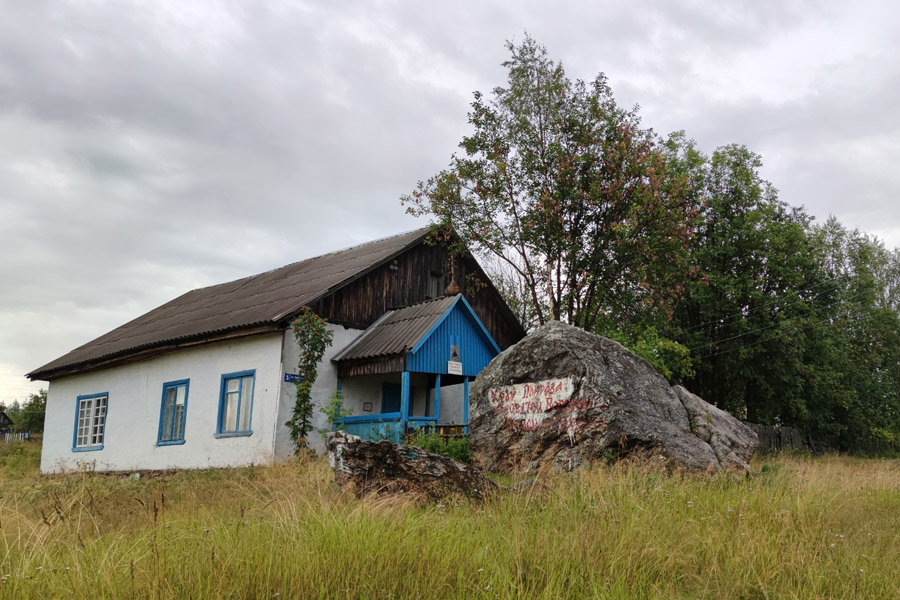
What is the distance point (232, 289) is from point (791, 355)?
20.9 m

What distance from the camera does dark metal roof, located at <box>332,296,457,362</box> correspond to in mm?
14742

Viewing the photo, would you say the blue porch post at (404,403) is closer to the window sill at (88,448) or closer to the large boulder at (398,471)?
the large boulder at (398,471)

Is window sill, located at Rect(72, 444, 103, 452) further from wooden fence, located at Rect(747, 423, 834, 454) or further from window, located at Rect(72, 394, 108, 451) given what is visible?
wooden fence, located at Rect(747, 423, 834, 454)

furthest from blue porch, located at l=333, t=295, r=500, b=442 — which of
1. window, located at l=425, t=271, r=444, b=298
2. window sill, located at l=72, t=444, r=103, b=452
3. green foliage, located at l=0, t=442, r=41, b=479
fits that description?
green foliage, located at l=0, t=442, r=41, b=479

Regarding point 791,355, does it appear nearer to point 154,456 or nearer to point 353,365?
point 353,365

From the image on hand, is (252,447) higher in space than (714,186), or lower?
lower

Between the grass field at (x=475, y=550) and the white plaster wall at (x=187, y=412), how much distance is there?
842 centimetres

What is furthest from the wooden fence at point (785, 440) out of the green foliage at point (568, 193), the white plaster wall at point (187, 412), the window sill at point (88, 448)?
the window sill at point (88, 448)

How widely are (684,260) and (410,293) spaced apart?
748cm

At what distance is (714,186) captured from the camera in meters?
29.1

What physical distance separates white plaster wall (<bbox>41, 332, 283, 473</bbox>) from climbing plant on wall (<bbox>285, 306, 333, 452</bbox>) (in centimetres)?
65

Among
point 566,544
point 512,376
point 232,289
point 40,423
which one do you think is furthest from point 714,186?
point 40,423

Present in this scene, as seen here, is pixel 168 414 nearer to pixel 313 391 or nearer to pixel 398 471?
pixel 313 391

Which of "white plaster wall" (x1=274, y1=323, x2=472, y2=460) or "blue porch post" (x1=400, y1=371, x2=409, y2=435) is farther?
"white plaster wall" (x1=274, y1=323, x2=472, y2=460)
